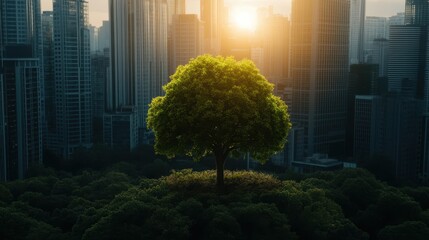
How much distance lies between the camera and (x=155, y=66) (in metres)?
50.0

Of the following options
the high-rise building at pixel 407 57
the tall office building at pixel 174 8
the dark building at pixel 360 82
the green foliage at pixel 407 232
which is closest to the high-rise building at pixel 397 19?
the dark building at pixel 360 82

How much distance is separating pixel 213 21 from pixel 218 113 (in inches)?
2142

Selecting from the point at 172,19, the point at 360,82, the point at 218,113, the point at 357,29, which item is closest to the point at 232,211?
the point at 218,113

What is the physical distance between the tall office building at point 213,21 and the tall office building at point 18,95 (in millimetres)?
27071

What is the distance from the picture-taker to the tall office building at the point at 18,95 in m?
29.7

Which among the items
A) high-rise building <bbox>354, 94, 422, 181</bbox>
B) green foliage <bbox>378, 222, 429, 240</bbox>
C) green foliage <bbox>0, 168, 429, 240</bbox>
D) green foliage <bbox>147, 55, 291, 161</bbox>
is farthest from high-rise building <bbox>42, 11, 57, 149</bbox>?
green foliage <bbox>378, 222, 429, 240</bbox>

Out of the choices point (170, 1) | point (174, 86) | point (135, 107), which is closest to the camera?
point (174, 86)

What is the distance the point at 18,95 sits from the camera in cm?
3089

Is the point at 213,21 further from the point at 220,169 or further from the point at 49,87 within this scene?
the point at 220,169

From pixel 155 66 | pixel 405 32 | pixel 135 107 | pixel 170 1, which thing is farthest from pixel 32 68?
pixel 405 32

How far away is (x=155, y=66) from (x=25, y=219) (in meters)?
40.6

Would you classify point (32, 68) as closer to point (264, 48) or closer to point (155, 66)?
point (155, 66)

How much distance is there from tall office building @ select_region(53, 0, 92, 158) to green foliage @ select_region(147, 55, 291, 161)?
33.5m

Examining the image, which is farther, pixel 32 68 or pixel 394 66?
pixel 394 66
